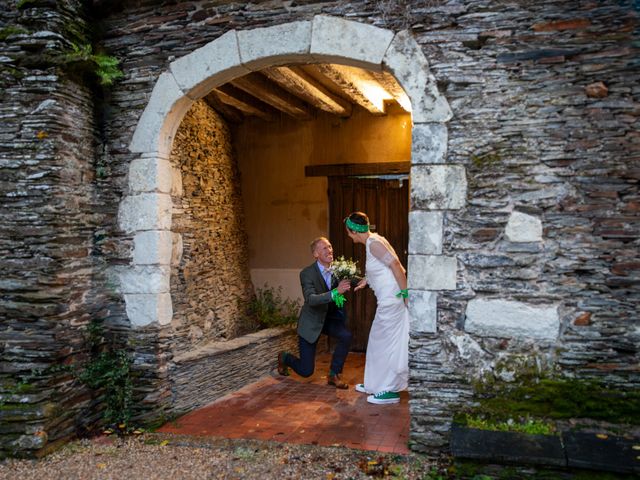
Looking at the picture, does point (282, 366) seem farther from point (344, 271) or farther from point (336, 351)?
point (344, 271)

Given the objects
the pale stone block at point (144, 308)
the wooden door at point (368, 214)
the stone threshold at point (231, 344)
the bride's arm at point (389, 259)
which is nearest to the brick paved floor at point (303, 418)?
the stone threshold at point (231, 344)

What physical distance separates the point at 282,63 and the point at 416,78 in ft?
3.84

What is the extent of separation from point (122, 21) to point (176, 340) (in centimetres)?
282

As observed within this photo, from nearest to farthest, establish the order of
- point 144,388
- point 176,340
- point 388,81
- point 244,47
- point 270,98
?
point 244,47 → point 144,388 → point 176,340 → point 388,81 → point 270,98

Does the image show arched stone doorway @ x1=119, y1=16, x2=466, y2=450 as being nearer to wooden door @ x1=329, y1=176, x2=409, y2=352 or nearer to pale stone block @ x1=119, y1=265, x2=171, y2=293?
pale stone block @ x1=119, y1=265, x2=171, y2=293

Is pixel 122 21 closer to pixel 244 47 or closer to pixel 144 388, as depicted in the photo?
pixel 244 47

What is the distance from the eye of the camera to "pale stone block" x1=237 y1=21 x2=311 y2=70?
423 cm

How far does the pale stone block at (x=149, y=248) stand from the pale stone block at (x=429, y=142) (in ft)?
7.36

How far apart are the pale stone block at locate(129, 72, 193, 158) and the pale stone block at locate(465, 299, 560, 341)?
2.83 m

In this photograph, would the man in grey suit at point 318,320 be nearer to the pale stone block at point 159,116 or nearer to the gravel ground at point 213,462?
the gravel ground at point 213,462

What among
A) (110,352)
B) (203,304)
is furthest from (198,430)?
(203,304)

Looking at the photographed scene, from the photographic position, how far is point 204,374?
5.17 meters

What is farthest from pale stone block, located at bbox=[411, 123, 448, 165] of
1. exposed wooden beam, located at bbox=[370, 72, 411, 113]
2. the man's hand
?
the man's hand

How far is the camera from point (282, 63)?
4.52m
